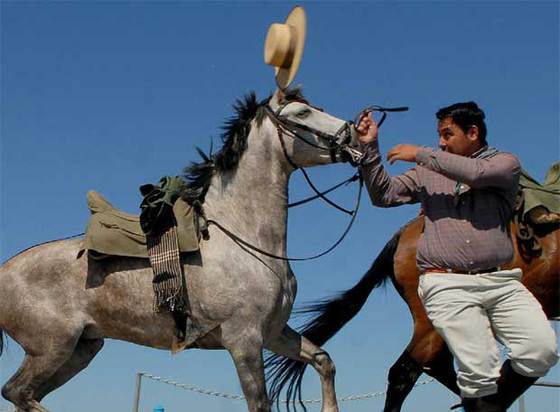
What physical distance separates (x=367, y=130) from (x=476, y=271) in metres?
0.99

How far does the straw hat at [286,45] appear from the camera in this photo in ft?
20.0

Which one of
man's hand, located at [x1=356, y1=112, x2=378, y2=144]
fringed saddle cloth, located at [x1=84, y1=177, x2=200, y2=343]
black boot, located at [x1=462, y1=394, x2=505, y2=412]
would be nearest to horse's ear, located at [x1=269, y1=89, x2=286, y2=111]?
fringed saddle cloth, located at [x1=84, y1=177, x2=200, y2=343]

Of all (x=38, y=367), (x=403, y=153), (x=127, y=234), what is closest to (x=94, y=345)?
(x=38, y=367)

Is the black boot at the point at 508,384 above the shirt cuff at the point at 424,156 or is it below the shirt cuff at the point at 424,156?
below

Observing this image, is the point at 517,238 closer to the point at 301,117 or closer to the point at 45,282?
the point at 301,117

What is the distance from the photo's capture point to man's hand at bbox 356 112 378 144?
15.6 feet

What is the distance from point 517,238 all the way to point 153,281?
3.39m

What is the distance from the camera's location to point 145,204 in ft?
20.5

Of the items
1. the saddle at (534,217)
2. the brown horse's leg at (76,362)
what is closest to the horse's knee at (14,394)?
the brown horse's leg at (76,362)

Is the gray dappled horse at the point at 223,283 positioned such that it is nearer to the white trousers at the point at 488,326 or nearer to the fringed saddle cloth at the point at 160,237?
the fringed saddle cloth at the point at 160,237

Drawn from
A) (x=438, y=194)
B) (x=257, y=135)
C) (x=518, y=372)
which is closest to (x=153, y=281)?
(x=257, y=135)

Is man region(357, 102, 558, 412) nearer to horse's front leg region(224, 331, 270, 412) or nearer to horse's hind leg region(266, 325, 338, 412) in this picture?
horse's front leg region(224, 331, 270, 412)

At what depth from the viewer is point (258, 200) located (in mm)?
6262

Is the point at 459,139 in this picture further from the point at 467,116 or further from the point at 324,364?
the point at 324,364
